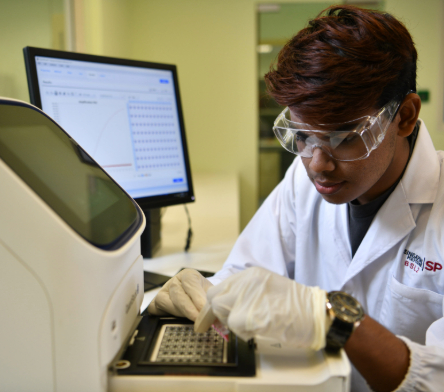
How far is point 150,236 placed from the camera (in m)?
1.43

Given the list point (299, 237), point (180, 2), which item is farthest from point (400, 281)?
point (180, 2)

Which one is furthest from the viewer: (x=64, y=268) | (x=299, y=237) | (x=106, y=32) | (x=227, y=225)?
(x=106, y=32)

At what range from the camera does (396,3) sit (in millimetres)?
3695

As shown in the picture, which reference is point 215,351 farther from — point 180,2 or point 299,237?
point 180,2

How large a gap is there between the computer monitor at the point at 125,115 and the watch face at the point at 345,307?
0.77 metres

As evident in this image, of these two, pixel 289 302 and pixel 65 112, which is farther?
pixel 65 112

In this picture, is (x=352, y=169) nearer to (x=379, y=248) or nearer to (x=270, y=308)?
(x=379, y=248)

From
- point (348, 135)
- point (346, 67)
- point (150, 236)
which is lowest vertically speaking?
point (150, 236)

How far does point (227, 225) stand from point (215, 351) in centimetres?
136

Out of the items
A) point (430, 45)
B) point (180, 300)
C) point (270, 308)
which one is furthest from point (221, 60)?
point (270, 308)

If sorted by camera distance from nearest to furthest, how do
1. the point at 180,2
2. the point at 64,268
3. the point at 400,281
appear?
the point at 64,268 → the point at 400,281 → the point at 180,2

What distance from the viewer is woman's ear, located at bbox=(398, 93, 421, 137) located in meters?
0.94

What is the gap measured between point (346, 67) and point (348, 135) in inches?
5.9

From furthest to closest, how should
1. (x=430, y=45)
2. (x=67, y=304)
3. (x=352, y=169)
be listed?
(x=430, y=45) → (x=352, y=169) → (x=67, y=304)
